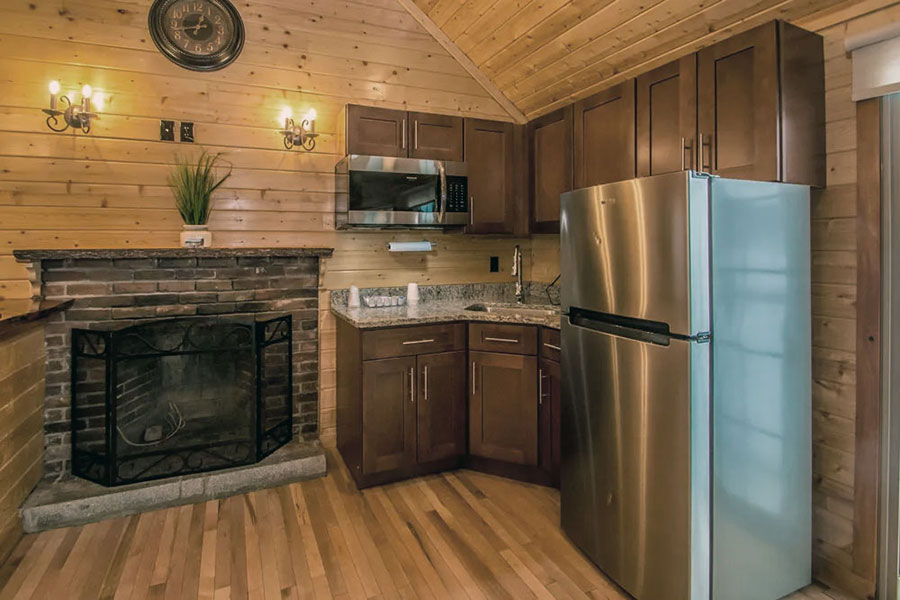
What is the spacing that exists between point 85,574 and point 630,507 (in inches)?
85.9

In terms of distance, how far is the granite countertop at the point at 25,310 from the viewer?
2023 millimetres

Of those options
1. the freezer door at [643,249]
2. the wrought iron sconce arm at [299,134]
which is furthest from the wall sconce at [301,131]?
the freezer door at [643,249]

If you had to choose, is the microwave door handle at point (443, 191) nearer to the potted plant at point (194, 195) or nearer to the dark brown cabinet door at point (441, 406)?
the dark brown cabinet door at point (441, 406)

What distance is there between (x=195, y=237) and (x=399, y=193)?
1.16 m

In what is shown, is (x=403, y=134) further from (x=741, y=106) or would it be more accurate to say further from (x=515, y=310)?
(x=741, y=106)

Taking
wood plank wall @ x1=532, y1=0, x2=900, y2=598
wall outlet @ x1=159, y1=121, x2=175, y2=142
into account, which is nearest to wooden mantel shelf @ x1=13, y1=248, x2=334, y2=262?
wall outlet @ x1=159, y1=121, x2=175, y2=142

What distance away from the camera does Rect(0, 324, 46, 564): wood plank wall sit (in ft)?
7.19

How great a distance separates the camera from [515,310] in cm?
331

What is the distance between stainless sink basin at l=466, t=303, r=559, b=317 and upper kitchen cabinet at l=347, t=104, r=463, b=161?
3.21 ft

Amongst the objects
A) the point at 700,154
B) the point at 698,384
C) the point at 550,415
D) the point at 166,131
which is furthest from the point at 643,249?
the point at 166,131

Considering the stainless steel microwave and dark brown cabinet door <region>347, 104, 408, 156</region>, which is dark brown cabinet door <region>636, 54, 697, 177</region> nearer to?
the stainless steel microwave

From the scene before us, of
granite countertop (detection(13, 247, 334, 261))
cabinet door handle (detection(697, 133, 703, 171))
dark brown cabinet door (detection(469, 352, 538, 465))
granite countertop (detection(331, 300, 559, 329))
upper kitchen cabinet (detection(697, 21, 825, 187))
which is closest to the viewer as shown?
upper kitchen cabinet (detection(697, 21, 825, 187))

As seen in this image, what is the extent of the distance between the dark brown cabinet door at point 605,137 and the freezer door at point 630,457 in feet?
3.23

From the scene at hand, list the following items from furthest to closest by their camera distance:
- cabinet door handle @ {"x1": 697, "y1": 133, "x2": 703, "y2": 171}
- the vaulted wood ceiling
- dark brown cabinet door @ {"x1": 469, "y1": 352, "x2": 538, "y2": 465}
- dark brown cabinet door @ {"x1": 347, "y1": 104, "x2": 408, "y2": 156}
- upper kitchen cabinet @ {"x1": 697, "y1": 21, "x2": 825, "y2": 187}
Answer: dark brown cabinet door @ {"x1": 347, "y1": 104, "x2": 408, "y2": 156} < dark brown cabinet door @ {"x1": 469, "y1": 352, "x2": 538, "y2": 465} < the vaulted wood ceiling < cabinet door handle @ {"x1": 697, "y1": 133, "x2": 703, "y2": 171} < upper kitchen cabinet @ {"x1": 697, "y1": 21, "x2": 825, "y2": 187}
